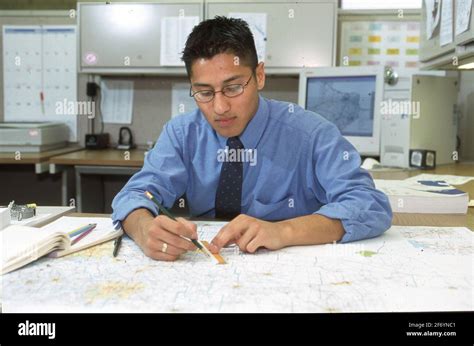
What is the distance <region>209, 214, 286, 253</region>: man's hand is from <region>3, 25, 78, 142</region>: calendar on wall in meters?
2.19

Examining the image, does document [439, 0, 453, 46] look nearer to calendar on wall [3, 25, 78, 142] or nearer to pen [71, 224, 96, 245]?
pen [71, 224, 96, 245]

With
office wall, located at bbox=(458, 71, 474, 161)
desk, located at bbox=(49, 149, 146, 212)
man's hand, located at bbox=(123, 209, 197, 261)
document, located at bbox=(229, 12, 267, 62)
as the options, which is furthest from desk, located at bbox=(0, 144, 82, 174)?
office wall, located at bbox=(458, 71, 474, 161)

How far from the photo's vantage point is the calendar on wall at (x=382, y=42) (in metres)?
2.59

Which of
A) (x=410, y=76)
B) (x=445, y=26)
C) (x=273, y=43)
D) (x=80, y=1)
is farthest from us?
(x=80, y=1)

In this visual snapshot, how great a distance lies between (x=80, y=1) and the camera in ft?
9.09

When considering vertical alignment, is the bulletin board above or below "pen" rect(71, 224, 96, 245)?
above

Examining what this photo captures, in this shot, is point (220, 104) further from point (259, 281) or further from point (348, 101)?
point (348, 101)

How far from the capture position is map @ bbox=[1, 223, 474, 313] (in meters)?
0.66

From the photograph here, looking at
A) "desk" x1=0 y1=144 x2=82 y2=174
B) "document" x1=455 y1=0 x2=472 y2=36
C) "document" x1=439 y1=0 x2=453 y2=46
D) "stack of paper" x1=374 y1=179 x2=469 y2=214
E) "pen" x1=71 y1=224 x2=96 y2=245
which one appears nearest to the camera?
"pen" x1=71 y1=224 x2=96 y2=245

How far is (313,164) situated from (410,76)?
1.07 m

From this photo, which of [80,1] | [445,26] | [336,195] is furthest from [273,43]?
[336,195]

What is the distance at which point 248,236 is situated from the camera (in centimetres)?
89

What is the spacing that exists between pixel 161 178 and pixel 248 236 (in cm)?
37
